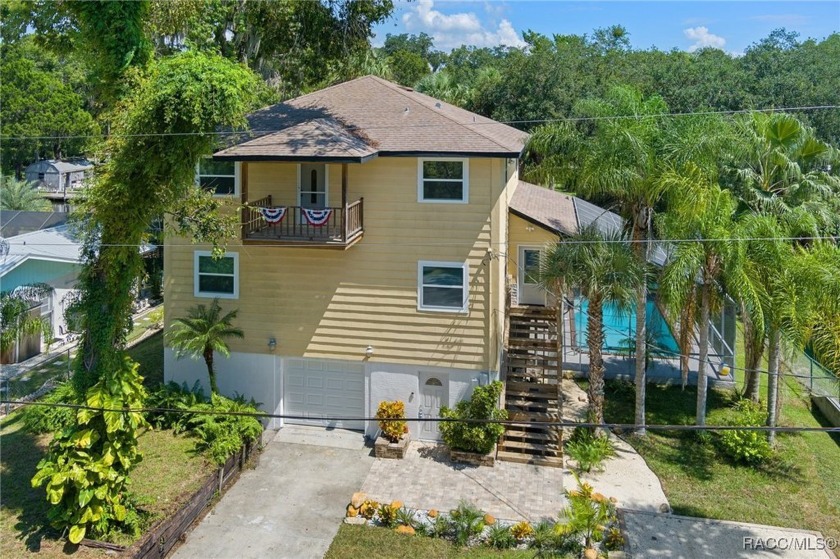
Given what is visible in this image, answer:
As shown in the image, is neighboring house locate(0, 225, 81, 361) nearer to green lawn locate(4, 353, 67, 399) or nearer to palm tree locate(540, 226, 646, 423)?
green lawn locate(4, 353, 67, 399)

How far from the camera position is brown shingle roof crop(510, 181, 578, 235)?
2059 cm

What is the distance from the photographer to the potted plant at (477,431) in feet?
51.6

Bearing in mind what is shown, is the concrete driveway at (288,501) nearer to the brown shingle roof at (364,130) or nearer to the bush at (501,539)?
the bush at (501,539)

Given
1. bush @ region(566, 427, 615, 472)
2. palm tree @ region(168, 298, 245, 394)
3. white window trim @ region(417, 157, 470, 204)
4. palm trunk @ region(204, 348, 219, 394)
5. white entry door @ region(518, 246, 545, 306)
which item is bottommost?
bush @ region(566, 427, 615, 472)

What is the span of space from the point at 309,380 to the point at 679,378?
35.5 ft

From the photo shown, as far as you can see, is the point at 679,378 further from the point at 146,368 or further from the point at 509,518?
the point at 146,368

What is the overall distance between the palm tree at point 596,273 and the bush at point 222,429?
7624 millimetres

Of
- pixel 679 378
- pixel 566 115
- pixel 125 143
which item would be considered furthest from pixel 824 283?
pixel 566 115

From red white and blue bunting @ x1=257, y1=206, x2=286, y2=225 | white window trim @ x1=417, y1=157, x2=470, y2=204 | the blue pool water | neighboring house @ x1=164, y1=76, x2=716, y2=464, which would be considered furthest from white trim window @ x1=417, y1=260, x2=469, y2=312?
the blue pool water

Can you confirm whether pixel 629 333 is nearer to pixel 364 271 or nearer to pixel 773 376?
pixel 773 376

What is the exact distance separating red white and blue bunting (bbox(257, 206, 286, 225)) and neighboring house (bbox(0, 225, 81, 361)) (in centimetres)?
764

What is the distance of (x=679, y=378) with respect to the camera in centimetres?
2056

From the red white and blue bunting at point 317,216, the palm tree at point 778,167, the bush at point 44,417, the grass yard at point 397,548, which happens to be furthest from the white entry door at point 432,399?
the palm tree at point 778,167

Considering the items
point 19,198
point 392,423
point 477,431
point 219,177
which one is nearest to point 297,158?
point 219,177
